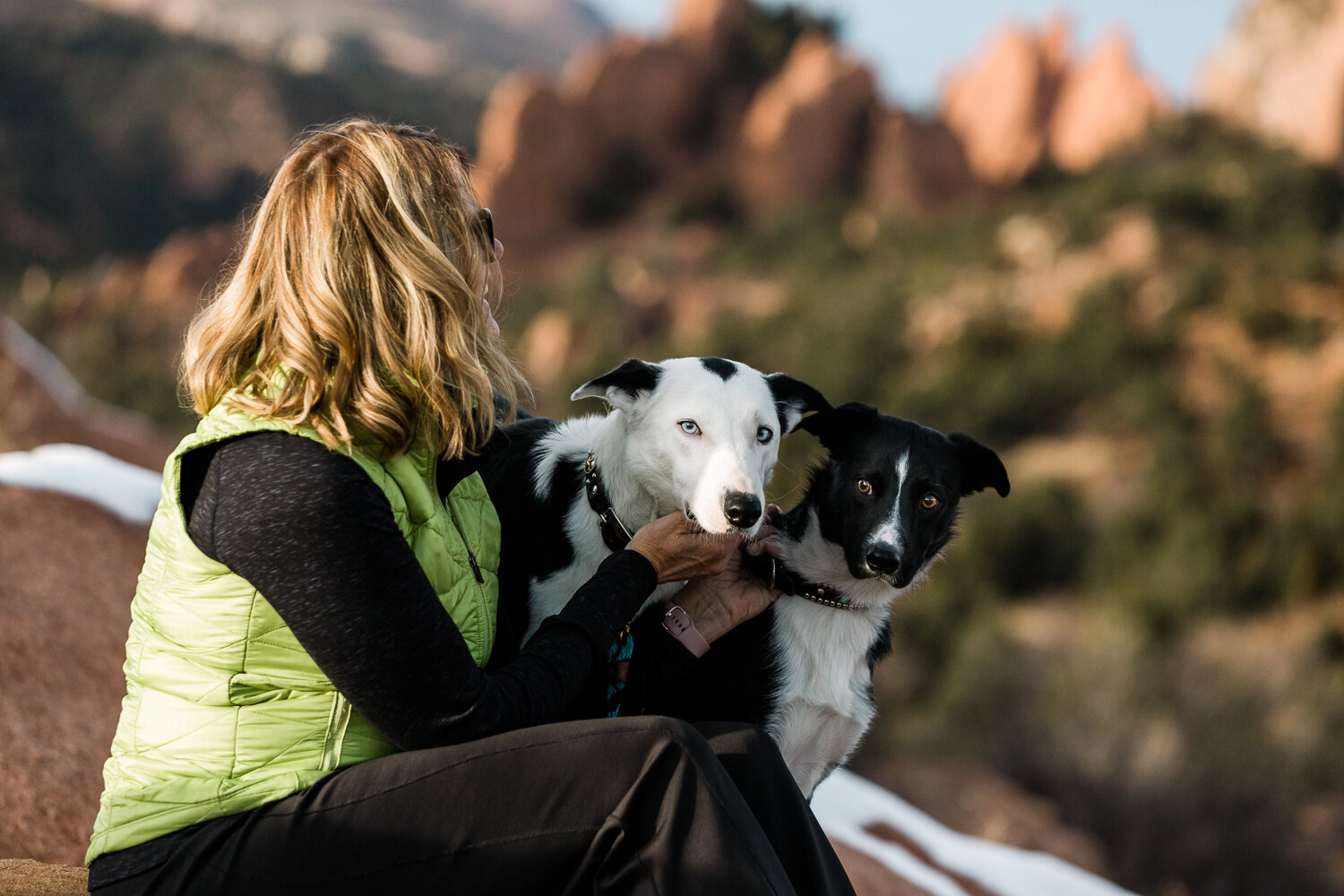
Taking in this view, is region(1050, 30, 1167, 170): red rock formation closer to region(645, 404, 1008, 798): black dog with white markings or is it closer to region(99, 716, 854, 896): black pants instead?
region(645, 404, 1008, 798): black dog with white markings

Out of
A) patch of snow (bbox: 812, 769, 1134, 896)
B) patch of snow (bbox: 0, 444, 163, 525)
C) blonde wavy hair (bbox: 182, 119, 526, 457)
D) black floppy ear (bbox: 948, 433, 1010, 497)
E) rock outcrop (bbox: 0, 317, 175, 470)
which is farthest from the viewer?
rock outcrop (bbox: 0, 317, 175, 470)

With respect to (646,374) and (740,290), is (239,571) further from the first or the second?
(740,290)

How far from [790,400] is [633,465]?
516mm

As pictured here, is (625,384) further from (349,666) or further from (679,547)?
(349,666)

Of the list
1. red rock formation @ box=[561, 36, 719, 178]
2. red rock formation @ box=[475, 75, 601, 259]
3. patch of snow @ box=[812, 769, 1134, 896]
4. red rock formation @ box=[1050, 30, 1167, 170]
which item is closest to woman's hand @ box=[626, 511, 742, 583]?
patch of snow @ box=[812, 769, 1134, 896]

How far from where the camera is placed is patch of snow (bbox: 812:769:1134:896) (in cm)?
453

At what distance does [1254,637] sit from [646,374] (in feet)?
55.6

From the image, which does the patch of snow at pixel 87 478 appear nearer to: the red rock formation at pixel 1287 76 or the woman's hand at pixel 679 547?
the woman's hand at pixel 679 547

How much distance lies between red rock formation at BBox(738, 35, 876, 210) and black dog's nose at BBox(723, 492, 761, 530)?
35.7 m

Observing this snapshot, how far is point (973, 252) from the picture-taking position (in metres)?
29.9

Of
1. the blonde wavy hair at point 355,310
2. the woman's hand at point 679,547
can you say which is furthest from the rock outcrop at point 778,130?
the blonde wavy hair at point 355,310

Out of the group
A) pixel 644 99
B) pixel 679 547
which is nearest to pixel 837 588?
pixel 679 547

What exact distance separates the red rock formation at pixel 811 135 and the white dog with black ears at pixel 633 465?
115ft

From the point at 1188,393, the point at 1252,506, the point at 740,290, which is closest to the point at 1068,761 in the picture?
the point at 1252,506
